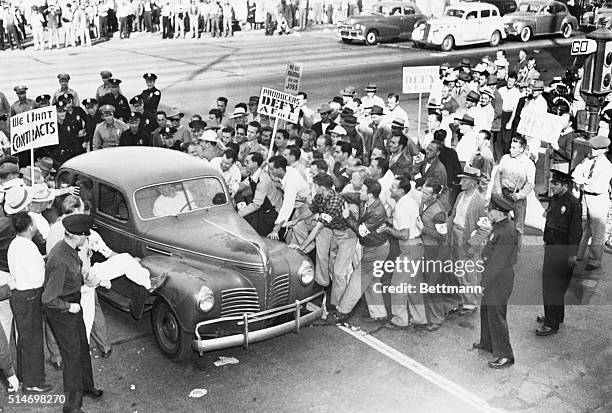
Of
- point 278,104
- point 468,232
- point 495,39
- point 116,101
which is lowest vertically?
point 468,232

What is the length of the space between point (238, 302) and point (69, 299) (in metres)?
1.86

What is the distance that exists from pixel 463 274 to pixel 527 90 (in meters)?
7.31

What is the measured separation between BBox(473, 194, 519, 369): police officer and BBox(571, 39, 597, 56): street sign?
14.4ft

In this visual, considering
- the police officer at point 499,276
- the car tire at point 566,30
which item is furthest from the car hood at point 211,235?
the car tire at point 566,30

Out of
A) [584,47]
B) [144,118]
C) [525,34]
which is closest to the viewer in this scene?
[584,47]

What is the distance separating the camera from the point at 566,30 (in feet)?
113

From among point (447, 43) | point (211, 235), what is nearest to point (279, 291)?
point (211, 235)

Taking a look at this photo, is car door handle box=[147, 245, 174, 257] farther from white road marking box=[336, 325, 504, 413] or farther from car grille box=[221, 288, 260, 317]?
white road marking box=[336, 325, 504, 413]

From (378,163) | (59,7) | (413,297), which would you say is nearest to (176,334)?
(413,297)

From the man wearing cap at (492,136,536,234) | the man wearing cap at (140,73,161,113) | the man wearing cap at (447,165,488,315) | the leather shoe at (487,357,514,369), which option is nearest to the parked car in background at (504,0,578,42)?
the man wearing cap at (140,73,161,113)

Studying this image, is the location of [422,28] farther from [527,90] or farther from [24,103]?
[24,103]

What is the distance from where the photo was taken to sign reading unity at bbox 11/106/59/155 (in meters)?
10.3

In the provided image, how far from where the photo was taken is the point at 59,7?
3206 cm

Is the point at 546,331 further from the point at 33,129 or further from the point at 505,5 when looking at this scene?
the point at 505,5
